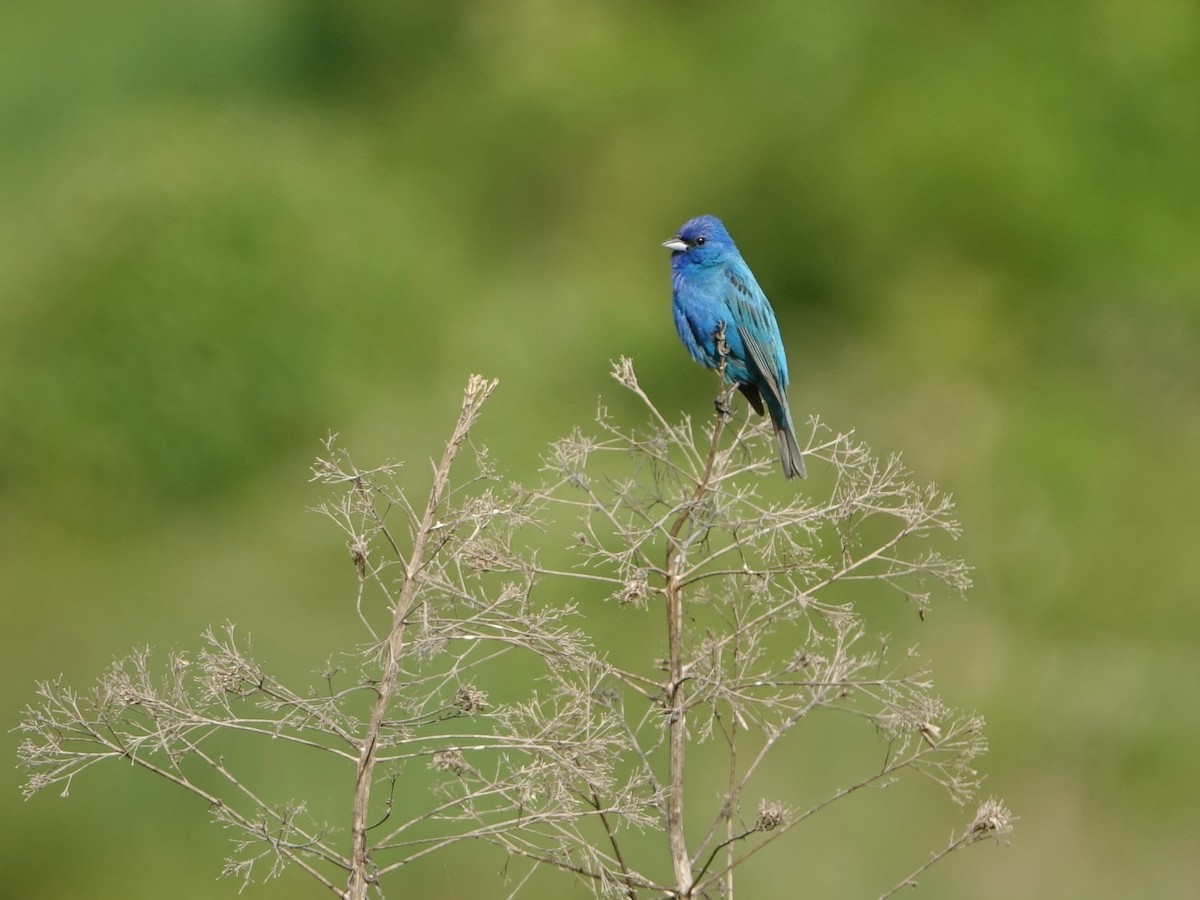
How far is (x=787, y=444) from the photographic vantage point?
19.4 feet

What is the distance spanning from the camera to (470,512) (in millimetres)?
3459

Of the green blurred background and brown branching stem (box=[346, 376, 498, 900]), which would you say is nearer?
brown branching stem (box=[346, 376, 498, 900])

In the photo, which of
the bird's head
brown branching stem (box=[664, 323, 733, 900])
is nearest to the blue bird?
the bird's head

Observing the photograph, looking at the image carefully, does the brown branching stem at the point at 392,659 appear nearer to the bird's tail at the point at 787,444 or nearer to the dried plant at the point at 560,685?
the dried plant at the point at 560,685

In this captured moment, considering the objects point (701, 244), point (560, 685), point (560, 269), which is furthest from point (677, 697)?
point (560, 269)

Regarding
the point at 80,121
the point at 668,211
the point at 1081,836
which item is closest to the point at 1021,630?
the point at 1081,836

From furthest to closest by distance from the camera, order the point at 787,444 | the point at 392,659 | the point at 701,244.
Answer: the point at 701,244 < the point at 787,444 < the point at 392,659

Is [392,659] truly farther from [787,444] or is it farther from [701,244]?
[701,244]

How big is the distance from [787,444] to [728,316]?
0.70 metres

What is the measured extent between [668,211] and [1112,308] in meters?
4.73

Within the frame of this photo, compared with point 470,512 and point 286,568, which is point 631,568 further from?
point 286,568

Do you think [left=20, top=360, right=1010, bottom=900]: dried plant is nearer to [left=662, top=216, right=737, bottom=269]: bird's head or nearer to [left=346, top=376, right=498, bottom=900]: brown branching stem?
[left=346, top=376, right=498, bottom=900]: brown branching stem

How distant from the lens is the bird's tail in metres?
5.45

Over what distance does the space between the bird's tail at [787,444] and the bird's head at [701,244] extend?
0.74 metres
